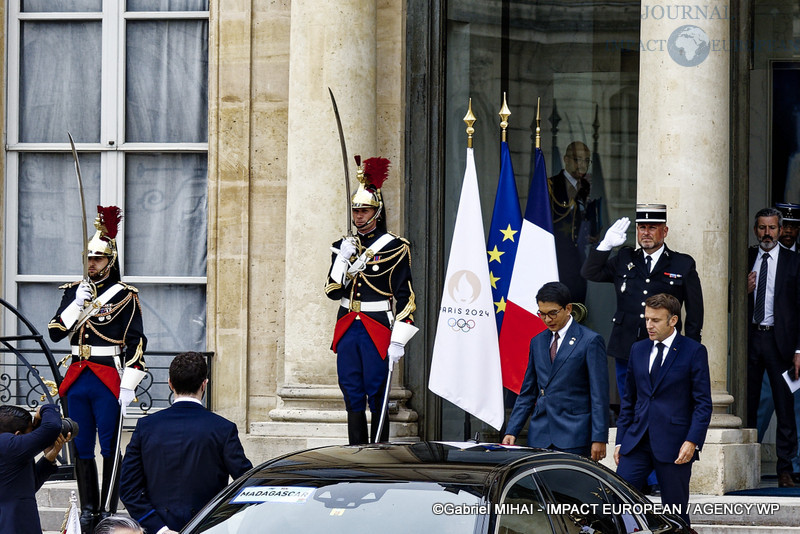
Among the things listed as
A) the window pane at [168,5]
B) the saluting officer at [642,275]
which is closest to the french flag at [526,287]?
the saluting officer at [642,275]

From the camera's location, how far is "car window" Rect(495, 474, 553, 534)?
5511mm

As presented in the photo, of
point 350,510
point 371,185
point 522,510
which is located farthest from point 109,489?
point 522,510

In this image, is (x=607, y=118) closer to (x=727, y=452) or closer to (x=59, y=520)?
(x=727, y=452)

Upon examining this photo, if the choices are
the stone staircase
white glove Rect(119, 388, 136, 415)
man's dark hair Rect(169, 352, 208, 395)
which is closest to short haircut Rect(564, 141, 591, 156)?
white glove Rect(119, 388, 136, 415)

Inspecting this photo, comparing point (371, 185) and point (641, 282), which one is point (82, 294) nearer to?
point (371, 185)

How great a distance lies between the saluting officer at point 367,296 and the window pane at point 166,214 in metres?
2.92

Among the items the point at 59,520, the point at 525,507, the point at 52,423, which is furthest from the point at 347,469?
the point at 59,520

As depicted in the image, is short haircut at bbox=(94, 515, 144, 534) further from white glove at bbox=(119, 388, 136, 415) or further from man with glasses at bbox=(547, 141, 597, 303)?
man with glasses at bbox=(547, 141, 597, 303)

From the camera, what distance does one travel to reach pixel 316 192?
11.7m

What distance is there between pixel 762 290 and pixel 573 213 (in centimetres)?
211

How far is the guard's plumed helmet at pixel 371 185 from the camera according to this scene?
34.7 feet

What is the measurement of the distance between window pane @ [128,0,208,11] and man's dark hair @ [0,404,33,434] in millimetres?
6718

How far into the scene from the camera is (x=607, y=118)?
13391mm

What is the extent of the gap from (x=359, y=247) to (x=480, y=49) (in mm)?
3479
